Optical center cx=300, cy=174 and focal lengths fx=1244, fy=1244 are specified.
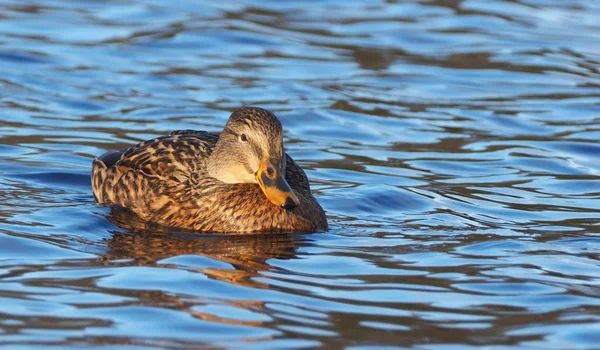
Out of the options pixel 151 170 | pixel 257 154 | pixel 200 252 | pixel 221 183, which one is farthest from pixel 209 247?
pixel 151 170

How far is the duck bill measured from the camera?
346 inches

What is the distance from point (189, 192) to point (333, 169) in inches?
98.5

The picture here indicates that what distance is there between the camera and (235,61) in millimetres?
16891

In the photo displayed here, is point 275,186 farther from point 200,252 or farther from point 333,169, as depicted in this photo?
point 333,169

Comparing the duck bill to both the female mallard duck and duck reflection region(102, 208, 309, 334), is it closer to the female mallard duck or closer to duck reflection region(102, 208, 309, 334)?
the female mallard duck

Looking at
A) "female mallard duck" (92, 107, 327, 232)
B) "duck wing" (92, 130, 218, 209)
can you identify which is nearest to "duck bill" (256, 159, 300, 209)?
"female mallard duck" (92, 107, 327, 232)

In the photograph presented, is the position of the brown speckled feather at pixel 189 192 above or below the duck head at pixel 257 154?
below

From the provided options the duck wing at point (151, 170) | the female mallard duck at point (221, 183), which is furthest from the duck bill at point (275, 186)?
the duck wing at point (151, 170)

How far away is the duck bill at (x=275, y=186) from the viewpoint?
346 inches

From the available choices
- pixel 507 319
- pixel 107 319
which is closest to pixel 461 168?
pixel 507 319

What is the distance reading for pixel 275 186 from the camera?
8859mm

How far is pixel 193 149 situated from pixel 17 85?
5.74 metres

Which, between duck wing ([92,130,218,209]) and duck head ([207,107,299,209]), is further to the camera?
duck wing ([92,130,218,209])

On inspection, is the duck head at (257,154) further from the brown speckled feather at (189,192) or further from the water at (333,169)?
the water at (333,169)
